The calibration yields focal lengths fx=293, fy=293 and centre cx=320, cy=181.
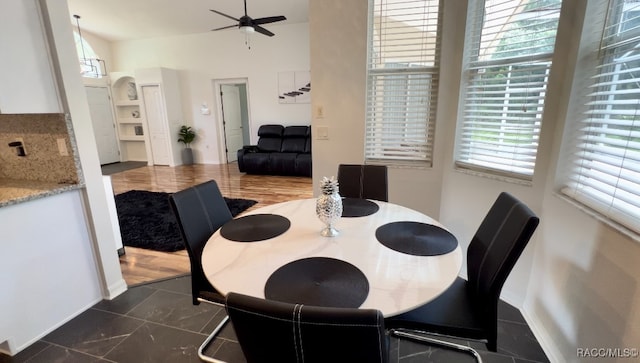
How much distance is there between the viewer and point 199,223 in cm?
162

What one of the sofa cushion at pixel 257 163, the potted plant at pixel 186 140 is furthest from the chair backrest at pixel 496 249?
the potted plant at pixel 186 140

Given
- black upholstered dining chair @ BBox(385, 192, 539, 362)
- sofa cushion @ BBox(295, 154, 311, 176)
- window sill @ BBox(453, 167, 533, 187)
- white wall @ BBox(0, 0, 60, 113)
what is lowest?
sofa cushion @ BBox(295, 154, 311, 176)

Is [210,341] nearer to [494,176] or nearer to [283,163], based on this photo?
[494,176]

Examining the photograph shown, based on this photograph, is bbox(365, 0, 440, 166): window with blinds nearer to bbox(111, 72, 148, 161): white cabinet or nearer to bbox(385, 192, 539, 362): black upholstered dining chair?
bbox(385, 192, 539, 362): black upholstered dining chair

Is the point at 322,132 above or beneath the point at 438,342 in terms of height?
above

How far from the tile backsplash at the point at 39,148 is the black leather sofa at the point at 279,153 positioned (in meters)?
4.16

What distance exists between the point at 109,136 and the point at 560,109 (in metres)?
8.88

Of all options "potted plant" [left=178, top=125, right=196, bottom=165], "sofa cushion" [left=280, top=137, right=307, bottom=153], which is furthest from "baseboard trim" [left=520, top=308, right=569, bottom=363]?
"potted plant" [left=178, top=125, right=196, bottom=165]

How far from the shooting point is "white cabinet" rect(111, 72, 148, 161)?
7277 millimetres

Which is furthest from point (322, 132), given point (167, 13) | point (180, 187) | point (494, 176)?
point (167, 13)

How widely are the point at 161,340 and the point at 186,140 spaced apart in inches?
247

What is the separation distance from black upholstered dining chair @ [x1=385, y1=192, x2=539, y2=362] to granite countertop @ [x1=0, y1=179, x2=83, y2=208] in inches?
82.5

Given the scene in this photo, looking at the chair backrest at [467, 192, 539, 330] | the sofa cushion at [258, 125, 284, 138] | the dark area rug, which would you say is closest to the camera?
the chair backrest at [467, 192, 539, 330]

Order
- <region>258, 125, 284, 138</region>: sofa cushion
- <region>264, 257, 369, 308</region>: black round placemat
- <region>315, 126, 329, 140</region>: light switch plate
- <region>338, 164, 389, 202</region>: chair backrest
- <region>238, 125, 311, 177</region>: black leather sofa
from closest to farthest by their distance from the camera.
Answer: <region>264, 257, 369, 308</region>: black round placemat
<region>338, 164, 389, 202</region>: chair backrest
<region>315, 126, 329, 140</region>: light switch plate
<region>238, 125, 311, 177</region>: black leather sofa
<region>258, 125, 284, 138</region>: sofa cushion
